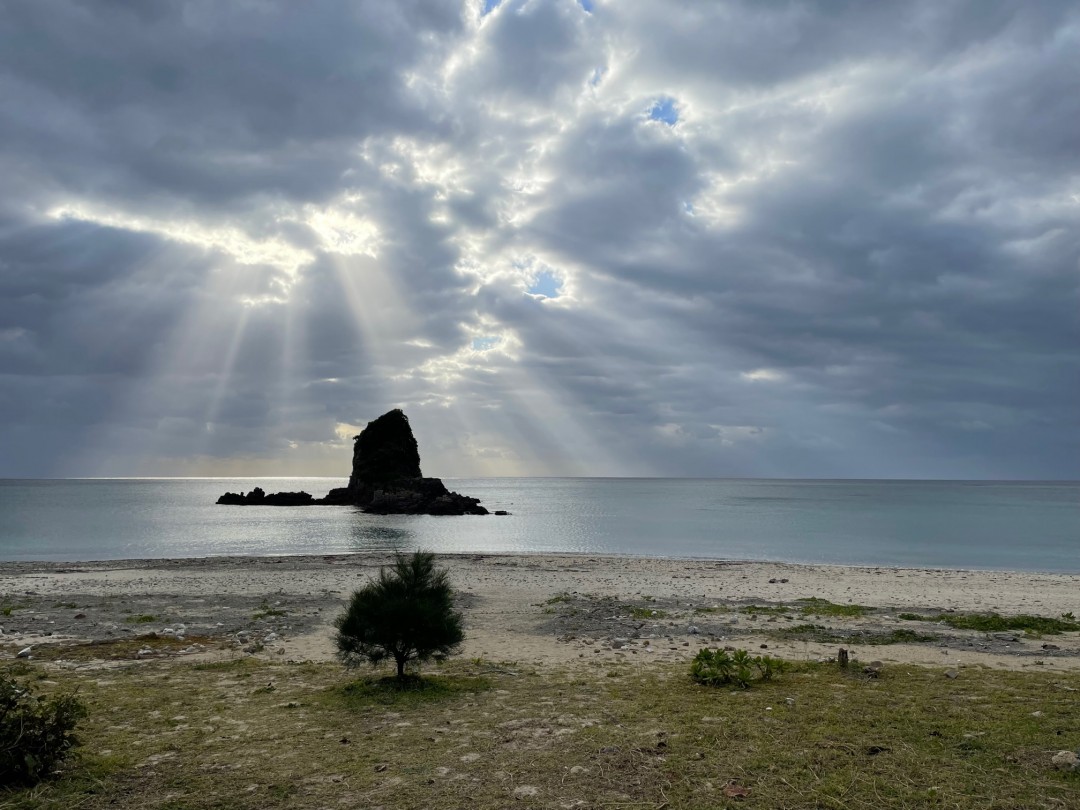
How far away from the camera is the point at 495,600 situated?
79.3ft

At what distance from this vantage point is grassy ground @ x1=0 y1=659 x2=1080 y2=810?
268 inches

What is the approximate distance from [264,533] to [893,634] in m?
76.1

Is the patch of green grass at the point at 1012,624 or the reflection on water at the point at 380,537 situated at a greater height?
the patch of green grass at the point at 1012,624

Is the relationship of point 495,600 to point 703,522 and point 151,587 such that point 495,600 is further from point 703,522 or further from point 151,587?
point 703,522

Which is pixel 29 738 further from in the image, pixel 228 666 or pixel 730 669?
pixel 730 669

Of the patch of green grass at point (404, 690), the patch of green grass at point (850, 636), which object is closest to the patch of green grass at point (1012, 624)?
the patch of green grass at point (850, 636)

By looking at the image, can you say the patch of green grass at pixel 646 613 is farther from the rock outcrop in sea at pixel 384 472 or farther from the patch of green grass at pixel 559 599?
the rock outcrop in sea at pixel 384 472

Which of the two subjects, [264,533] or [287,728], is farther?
[264,533]

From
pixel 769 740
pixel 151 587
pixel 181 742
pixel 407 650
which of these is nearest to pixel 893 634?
pixel 769 740

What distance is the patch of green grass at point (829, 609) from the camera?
21406 mm

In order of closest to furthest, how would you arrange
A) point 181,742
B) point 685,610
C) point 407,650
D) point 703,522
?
point 181,742
point 407,650
point 685,610
point 703,522

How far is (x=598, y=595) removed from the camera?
25.7 meters

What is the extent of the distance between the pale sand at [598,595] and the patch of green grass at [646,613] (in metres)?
0.36

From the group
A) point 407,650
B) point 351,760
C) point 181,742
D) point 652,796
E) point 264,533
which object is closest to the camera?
point 652,796
